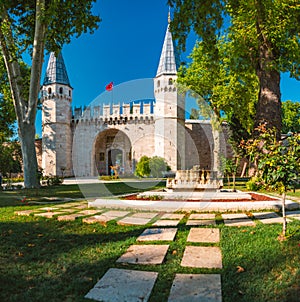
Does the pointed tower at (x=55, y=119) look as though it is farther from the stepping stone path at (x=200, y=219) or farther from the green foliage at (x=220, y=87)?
the stepping stone path at (x=200, y=219)

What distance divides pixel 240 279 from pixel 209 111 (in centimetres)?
1815

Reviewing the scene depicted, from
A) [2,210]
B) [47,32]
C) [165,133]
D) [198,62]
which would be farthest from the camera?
[165,133]

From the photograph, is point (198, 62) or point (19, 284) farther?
point (198, 62)

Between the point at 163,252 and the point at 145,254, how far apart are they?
0.19 m

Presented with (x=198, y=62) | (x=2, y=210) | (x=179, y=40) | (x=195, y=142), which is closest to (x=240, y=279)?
(x=2, y=210)

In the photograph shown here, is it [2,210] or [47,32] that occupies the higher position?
[47,32]

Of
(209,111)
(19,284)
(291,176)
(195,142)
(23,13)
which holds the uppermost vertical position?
(23,13)

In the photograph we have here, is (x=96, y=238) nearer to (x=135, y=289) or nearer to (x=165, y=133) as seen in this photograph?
(x=135, y=289)

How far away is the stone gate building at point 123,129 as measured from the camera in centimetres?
2383

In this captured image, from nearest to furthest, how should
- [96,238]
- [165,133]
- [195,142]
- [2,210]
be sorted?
[96,238] < [2,210] < [165,133] < [195,142]

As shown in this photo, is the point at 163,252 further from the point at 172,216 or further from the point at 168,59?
the point at 168,59

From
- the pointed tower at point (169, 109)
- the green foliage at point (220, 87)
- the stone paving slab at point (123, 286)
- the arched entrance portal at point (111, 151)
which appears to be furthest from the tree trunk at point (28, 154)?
the arched entrance portal at point (111, 151)

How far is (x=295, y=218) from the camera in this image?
4223 mm

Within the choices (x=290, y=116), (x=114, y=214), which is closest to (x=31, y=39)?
(x=114, y=214)
